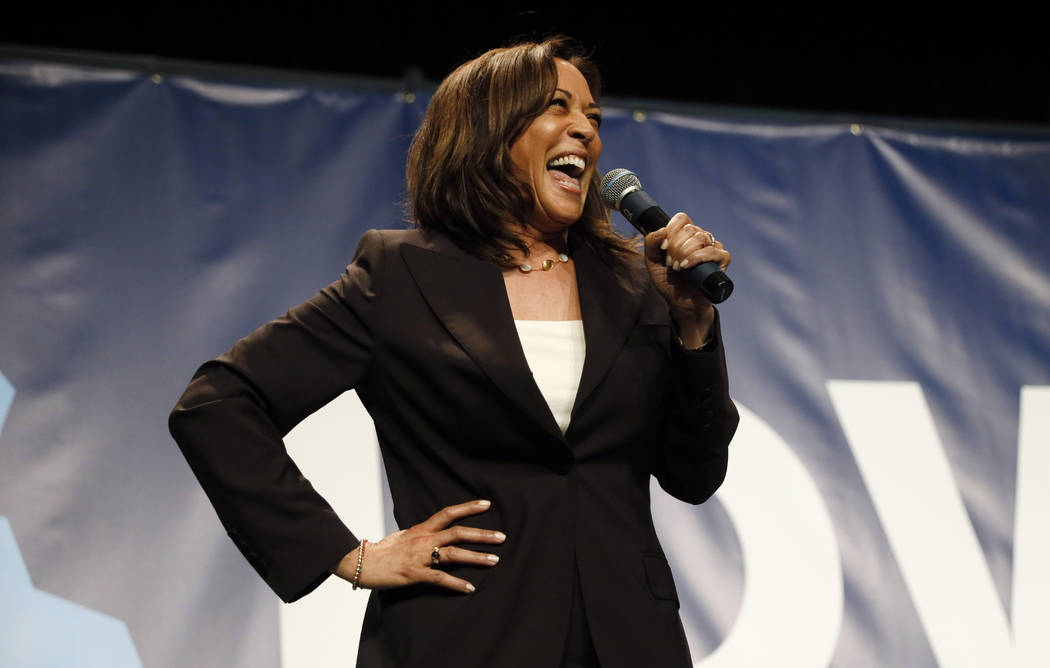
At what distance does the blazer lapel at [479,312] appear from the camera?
4.26 ft

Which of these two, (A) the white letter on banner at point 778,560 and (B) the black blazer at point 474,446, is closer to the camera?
(B) the black blazer at point 474,446

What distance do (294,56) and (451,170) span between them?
1351 millimetres

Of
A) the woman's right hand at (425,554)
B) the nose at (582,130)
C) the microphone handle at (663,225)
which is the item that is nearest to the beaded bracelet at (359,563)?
the woman's right hand at (425,554)

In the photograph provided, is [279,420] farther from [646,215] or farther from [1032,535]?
[1032,535]

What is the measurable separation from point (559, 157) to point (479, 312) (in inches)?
12.2

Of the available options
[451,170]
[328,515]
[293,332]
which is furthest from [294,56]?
[328,515]

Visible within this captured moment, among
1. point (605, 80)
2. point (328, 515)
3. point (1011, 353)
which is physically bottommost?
point (328, 515)

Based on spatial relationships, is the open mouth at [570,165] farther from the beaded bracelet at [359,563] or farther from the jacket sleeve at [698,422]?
the beaded bracelet at [359,563]

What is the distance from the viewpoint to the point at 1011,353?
2.69 m

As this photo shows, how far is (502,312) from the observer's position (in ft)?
4.54

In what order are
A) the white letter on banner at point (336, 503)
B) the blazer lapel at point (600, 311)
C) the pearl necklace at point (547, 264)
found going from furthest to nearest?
the white letter on banner at point (336, 503), the pearl necklace at point (547, 264), the blazer lapel at point (600, 311)

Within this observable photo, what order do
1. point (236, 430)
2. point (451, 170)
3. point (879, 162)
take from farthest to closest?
point (879, 162), point (451, 170), point (236, 430)

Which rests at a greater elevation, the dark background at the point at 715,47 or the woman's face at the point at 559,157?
the dark background at the point at 715,47

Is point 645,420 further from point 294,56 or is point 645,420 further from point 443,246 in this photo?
point 294,56
